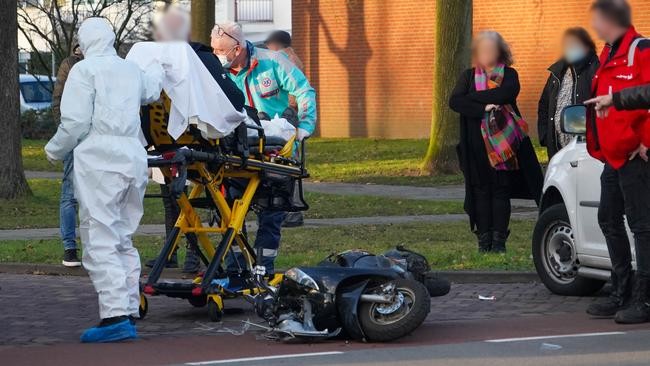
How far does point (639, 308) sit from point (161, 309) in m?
3.51

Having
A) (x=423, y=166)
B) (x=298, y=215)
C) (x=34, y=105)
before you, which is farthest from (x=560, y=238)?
(x=34, y=105)

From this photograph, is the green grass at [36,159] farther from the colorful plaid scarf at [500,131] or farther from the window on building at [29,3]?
the colorful plaid scarf at [500,131]

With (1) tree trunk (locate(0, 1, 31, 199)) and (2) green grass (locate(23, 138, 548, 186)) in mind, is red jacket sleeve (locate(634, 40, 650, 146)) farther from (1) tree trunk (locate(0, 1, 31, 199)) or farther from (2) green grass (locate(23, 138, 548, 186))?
(2) green grass (locate(23, 138, 548, 186))

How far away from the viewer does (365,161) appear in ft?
89.6

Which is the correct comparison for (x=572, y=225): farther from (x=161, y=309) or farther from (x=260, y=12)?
(x=260, y=12)

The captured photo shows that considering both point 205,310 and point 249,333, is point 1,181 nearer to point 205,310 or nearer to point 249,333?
point 205,310

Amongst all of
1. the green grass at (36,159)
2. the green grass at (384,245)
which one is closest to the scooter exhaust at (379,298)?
the green grass at (384,245)

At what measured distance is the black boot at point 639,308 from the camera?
8.88 m

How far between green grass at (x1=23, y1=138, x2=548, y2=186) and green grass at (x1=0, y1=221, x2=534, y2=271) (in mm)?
7022

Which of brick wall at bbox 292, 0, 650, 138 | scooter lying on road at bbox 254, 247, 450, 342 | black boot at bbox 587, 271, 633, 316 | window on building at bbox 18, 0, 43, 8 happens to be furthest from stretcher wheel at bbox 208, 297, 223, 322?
window on building at bbox 18, 0, 43, 8

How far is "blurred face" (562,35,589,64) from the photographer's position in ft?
41.1

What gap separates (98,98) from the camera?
8.37 m

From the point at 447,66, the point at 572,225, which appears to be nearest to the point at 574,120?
the point at 572,225

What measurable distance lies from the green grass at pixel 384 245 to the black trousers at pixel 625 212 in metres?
2.40
